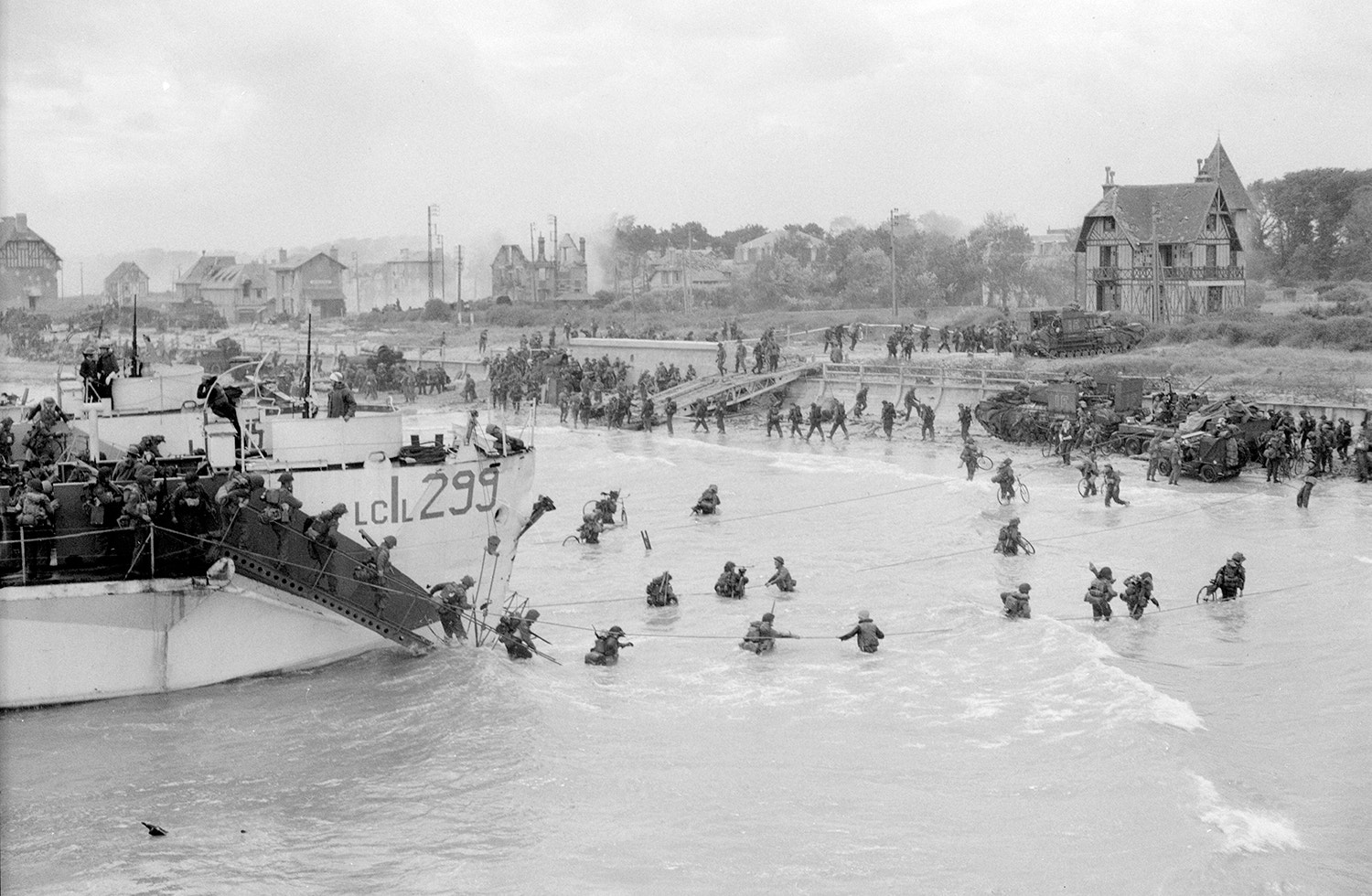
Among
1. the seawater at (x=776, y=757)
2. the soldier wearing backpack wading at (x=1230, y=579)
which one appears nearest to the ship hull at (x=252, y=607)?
the seawater at (x=776, y=757)

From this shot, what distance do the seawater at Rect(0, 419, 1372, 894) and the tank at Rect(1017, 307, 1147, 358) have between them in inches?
1064

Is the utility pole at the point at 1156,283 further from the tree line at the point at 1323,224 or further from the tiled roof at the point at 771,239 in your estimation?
the tiled roof at the point at 771,239

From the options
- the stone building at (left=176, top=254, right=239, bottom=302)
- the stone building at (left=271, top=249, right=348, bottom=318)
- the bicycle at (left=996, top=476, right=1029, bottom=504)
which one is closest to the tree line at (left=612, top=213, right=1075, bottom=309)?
the stone building at (left=271, top=249, right=348, bottom=318)

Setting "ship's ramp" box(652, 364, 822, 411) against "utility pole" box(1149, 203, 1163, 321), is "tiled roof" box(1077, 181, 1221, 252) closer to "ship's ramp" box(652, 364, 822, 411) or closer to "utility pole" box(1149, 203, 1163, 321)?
"utility pole" box(1149, 203, 1163, 321)

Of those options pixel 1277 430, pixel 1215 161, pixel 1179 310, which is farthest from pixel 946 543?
pixel 1215 161

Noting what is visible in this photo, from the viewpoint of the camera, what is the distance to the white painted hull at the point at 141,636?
17.5 m

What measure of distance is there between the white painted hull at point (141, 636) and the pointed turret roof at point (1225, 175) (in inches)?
2760

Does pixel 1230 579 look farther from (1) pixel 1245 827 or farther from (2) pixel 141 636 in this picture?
(2) pixel 141 636

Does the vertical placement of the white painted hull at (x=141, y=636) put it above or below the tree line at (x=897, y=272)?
below

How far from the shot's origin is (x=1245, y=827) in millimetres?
14484

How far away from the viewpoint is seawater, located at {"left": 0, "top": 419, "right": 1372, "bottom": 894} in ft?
45.4

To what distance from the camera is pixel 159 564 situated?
17969 mm

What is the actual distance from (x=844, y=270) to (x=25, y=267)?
6408 centimetres

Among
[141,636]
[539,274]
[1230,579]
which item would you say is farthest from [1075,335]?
[539,274]
